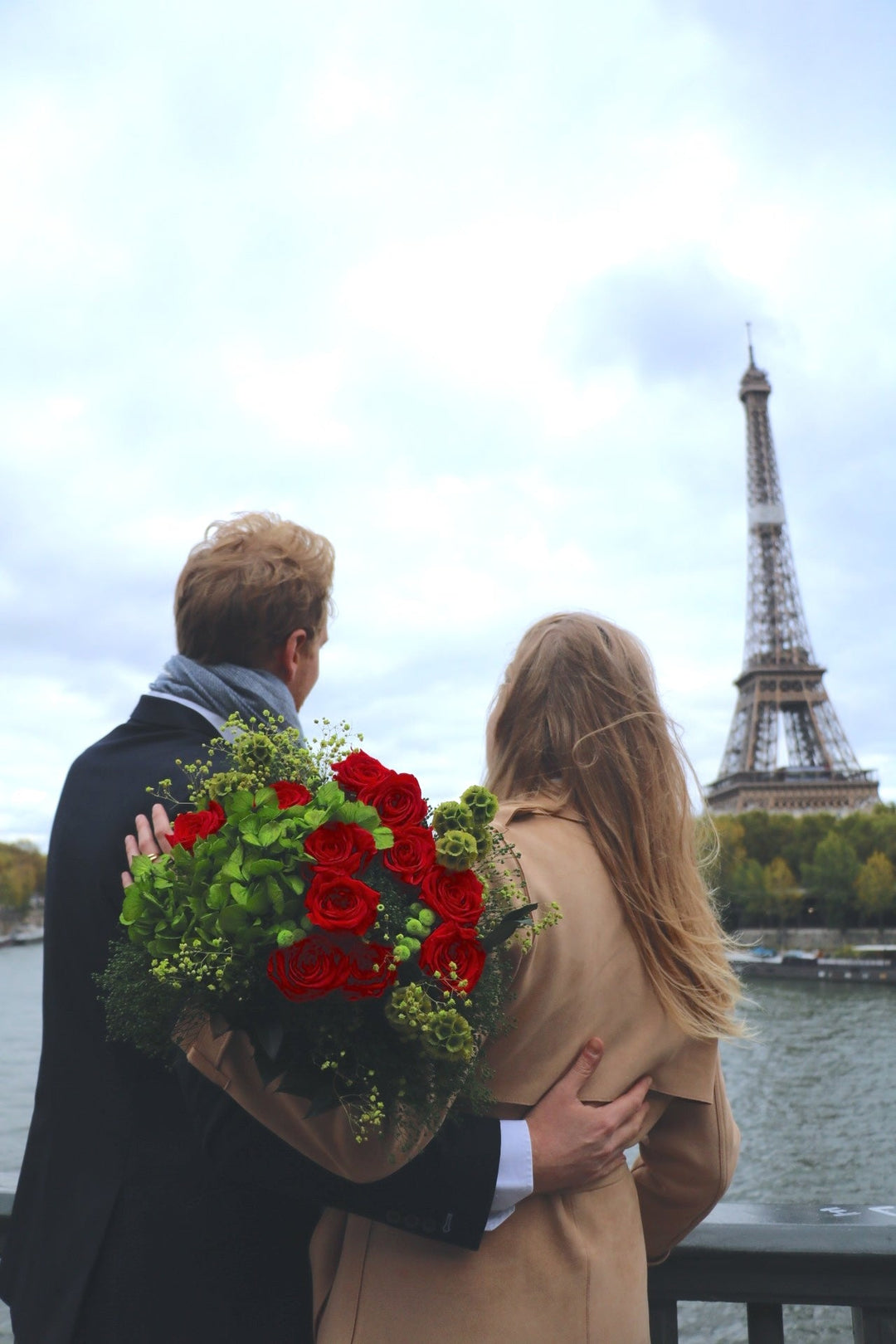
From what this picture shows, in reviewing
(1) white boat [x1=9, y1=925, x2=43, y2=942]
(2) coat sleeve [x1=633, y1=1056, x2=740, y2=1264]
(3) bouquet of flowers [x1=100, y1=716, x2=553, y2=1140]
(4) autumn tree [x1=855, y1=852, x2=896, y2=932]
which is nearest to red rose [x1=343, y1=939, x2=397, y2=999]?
(3) bouquet of flowers [x1=100, y1=716, x2=553, y2=1140]

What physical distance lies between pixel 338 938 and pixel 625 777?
0.54 metres

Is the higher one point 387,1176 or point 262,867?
point 262,867

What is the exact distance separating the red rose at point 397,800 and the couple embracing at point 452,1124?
0.63ft

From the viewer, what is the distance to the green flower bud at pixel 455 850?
132 centimetres

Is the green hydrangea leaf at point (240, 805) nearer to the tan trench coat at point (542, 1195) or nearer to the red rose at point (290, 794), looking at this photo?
the red rose at point (290, 794)

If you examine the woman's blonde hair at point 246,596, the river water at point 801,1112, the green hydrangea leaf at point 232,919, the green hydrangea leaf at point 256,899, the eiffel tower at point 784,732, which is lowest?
the river water at point 801,1112

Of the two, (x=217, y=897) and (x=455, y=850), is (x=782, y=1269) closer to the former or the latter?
(x=455, y=850)

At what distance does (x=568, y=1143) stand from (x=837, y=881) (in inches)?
1748

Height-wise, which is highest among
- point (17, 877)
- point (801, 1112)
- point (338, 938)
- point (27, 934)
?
point (17, 877)

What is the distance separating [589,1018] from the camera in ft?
4.96

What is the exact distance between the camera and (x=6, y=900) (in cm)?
6662

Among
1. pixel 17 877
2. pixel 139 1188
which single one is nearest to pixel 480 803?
pixel 139 1188

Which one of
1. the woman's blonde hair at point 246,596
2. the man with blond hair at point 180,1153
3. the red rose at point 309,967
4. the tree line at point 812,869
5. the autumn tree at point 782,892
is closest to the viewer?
the red rose at point 309,967

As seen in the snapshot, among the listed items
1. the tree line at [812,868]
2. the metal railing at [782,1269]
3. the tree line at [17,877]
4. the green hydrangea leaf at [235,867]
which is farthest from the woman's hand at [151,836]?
the tree line at [17,877]
